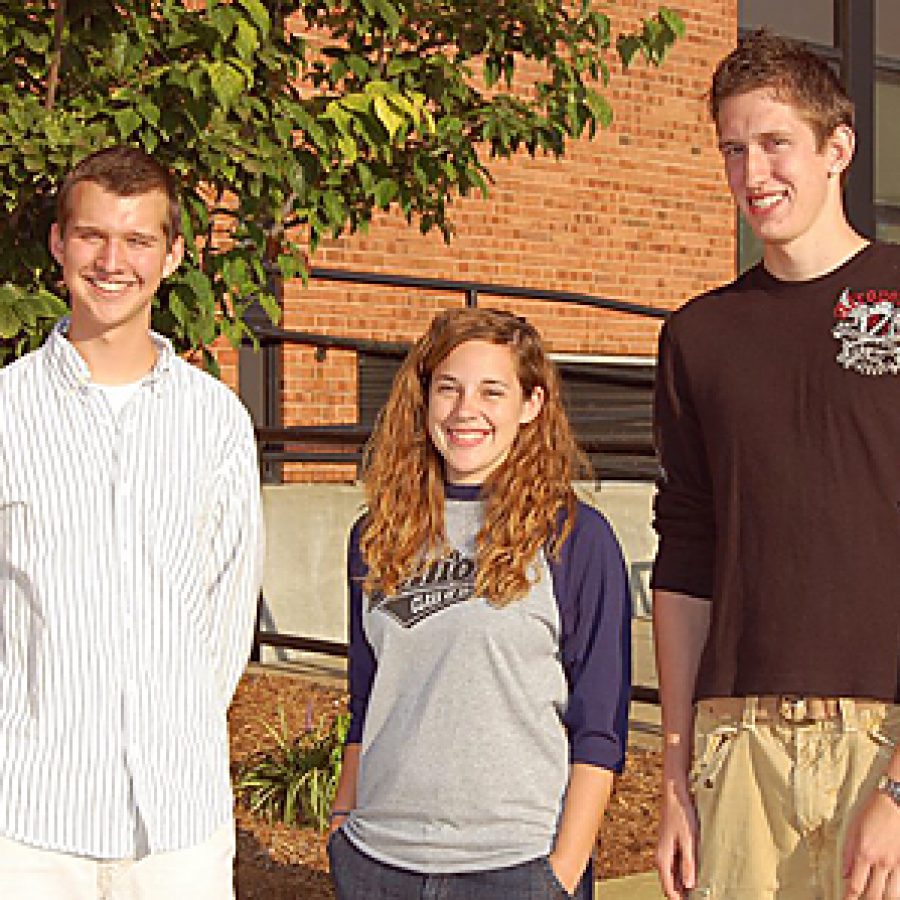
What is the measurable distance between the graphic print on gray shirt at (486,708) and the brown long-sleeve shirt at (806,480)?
0.94 feet

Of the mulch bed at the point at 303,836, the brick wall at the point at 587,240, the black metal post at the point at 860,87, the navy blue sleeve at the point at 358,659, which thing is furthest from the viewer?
the black metal post at the point at 860,87

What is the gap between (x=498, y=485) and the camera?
9.98 feet

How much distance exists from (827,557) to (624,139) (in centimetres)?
1070

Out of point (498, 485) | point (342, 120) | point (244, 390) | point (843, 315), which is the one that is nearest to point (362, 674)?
point (498, 485)

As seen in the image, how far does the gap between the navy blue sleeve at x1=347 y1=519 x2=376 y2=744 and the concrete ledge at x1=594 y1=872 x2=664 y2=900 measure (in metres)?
1.79

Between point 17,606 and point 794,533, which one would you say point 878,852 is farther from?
point 17,606

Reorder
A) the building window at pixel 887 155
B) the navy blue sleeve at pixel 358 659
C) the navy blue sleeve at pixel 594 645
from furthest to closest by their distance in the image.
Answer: the building window at pixel 887 155, the navy blue sleeve at pixel 358 659, the navy blue sleeve at pixel 594 645

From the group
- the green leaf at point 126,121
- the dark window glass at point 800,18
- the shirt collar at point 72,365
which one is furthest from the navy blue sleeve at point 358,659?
the dark window glass at point 800,18

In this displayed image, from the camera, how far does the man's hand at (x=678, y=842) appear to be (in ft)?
8.73

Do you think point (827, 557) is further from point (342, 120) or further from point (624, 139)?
point (624, 139)

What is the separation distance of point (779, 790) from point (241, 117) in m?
2.18

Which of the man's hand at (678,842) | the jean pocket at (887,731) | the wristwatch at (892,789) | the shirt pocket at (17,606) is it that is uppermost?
the shirt pocket at (17,606)

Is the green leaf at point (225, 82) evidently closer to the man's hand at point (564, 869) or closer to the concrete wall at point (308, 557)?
the man's hand at point (564, 869)

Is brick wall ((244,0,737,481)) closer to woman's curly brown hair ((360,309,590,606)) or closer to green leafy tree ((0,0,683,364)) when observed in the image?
green leafy tree ((0,0,683,364))
